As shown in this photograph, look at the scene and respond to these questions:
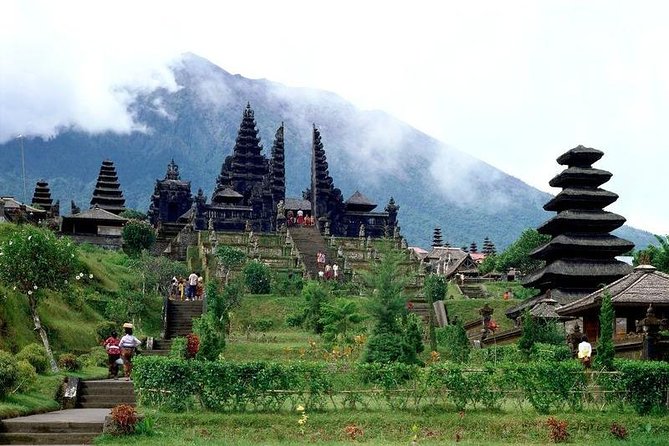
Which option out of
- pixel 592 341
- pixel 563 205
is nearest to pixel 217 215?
pixel 563 205

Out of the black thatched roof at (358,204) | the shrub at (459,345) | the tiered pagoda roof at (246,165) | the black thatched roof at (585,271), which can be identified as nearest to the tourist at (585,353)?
the shrub at (459,345)

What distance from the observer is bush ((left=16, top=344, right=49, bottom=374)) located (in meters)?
27.4

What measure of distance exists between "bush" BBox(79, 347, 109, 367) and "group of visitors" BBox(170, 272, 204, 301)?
10061 mm

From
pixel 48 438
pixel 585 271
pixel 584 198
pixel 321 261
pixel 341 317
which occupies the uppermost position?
pixel 584 198

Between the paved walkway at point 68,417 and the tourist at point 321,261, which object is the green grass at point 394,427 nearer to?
the paved walkway at point 68,417

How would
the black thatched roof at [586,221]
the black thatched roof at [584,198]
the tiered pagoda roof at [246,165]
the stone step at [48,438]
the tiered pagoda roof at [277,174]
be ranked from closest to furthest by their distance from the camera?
the stone step at [48,438], the black thatched roof at [586,221], the black thatched roof at [584,198], the tiered pagoda roof at [277,174], the tiered pagoda roof at [246,165]

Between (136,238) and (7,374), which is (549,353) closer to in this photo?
(7,374)

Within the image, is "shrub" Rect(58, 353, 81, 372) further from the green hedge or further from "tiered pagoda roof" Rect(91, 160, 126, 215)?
"tiered pagoda roof" Rect(91, 160, 126, 215)

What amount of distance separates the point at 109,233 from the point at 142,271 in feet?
90.6

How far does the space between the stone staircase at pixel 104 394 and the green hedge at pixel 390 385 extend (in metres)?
2.68

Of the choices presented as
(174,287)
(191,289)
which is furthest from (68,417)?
(174,287)

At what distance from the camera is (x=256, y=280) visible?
53531mm

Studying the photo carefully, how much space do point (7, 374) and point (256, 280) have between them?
3006 cm

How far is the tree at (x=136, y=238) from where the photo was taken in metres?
62.9
